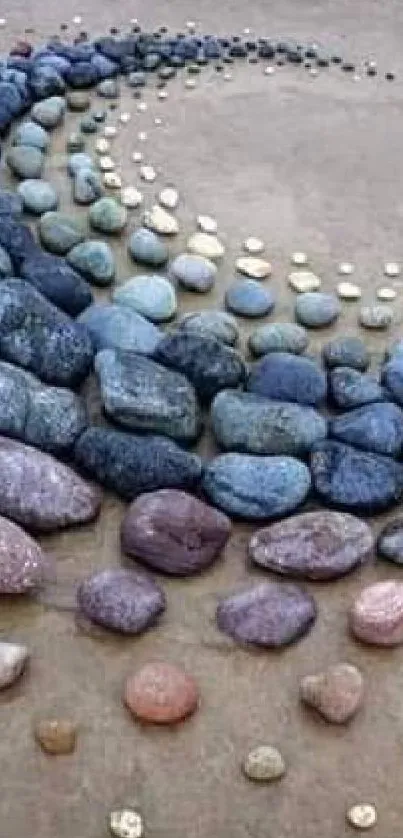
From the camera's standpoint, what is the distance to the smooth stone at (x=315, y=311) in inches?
53.5

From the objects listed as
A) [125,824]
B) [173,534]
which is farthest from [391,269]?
[125,824]

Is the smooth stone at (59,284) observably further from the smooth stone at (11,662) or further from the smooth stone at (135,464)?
the smooth stone at (11,662)

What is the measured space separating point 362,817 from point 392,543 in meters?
0.26

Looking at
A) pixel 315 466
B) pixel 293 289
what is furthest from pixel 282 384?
pixel 293 289

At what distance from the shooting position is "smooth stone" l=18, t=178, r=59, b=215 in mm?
1498

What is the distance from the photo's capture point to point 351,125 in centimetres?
176

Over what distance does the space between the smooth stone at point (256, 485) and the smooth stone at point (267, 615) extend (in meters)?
0.09

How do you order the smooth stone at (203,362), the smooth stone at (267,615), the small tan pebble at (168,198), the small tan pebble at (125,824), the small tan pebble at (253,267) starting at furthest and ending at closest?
the small tan pebble at (168,198)
the small tan pebble at (253,267)
the smooth stone at (203,362)
the smooth stone at (267,615)
the small tan pebble at (125,824)

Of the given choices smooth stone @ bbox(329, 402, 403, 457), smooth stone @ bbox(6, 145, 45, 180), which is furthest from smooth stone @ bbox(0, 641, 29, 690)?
smooth stone @ bbox(6, 145, 45, 180)

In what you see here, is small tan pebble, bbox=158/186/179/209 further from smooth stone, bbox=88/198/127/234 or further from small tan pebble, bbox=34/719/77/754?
small tan pebble, bbox=34/719/77/754

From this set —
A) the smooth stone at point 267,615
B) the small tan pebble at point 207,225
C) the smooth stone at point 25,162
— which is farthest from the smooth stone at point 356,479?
the smooth stone at point 25,162

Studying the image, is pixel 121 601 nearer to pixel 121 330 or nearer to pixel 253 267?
pixel 121 330

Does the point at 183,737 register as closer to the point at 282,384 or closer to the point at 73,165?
the point at 282,384

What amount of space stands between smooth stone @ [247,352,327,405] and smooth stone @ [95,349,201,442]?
68 mm
